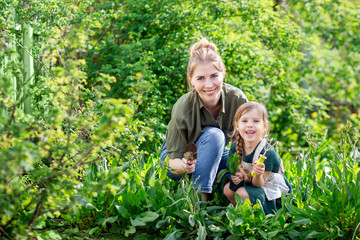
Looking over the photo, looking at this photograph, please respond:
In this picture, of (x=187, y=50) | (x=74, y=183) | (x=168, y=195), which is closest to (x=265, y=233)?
(x=168, y=195)

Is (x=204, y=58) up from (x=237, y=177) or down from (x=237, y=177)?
up

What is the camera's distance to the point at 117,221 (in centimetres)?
248

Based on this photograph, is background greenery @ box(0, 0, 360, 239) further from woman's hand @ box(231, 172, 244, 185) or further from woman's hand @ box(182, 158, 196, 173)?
woman's hand @ box(231, 172, 244, 185)

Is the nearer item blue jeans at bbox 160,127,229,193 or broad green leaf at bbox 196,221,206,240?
broad green leaf at bbox 196,221,206,240

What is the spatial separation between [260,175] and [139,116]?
1724mm

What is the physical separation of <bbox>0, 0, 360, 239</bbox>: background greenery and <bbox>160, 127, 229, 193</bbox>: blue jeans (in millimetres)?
125

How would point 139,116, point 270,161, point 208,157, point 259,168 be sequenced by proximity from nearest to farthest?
point 259,168 < point 270,161 < point 208,157 < point 139,116

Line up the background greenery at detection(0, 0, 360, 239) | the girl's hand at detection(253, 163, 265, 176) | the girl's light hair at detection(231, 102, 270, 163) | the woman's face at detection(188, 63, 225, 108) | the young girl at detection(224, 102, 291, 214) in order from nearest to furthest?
the background greenery at detection(0, 0, 360, 239), the girl's hand at detection(253, 163, 265, 176), the young girl at detection(224, 102, 291, 214), the girl's light hair at detection(231, 102, 270, 163), the woman's face at detection(188, 63, 225, 108)

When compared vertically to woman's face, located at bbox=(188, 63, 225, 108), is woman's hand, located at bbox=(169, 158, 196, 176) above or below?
below

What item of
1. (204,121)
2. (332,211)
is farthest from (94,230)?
(332,211)

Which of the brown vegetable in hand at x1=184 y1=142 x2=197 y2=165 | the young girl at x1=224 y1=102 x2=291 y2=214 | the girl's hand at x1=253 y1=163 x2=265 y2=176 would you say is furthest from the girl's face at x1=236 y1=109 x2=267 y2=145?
the brown vegetable in hand at x1=184 y1=142 x2=197 y2=165

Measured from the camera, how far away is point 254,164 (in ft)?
8.39

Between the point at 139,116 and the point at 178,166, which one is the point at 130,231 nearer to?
the point at 178,166

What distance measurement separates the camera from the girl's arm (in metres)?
2.48
